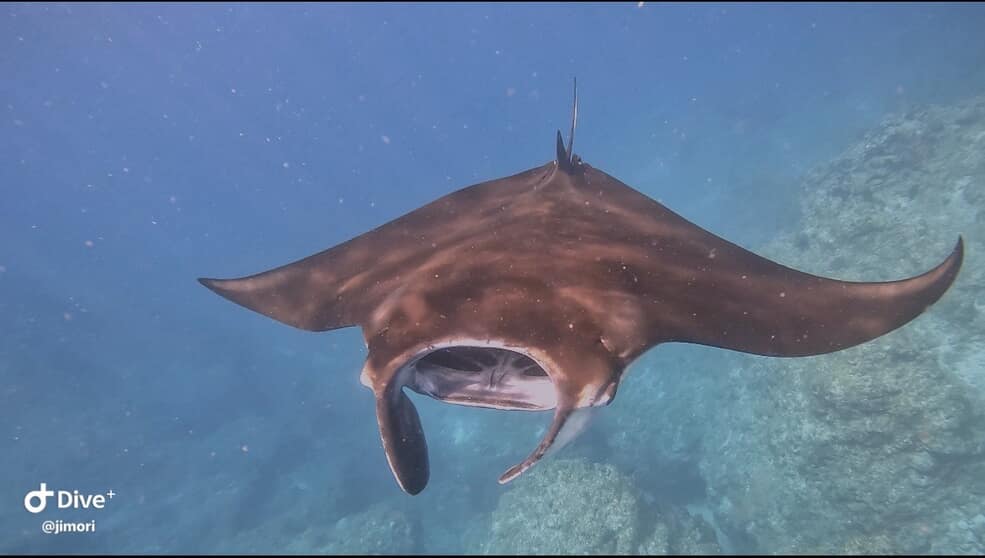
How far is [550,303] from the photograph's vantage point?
115 inches

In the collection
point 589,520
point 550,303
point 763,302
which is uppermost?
point 550,303

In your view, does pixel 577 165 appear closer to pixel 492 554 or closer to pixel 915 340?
pixel 915 340

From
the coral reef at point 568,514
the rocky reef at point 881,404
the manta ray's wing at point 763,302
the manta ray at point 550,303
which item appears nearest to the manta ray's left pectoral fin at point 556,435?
the manta ray at point 550,303

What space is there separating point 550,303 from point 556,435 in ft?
2.72

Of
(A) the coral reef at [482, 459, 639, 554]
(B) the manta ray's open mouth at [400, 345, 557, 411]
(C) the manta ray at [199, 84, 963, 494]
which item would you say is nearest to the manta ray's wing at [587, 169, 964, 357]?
(C) the manta ray at [199, 84, 963, 494]

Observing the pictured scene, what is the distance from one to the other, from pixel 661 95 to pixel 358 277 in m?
84.8

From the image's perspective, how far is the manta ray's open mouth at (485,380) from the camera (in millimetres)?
3348

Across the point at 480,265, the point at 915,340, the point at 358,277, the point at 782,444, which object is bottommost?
the point at 782,444

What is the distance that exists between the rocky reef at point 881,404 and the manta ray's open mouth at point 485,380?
35.5ft

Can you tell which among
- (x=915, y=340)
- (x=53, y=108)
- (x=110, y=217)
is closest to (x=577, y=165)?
(x=915, y=340)

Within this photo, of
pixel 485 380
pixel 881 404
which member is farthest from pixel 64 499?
pixel 881 404

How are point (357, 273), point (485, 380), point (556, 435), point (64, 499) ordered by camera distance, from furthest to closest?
point (64, 499), point (357, 273), point (485, 380), point (556, 435)

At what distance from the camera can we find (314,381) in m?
29.4

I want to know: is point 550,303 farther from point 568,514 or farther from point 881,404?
point 881,404
